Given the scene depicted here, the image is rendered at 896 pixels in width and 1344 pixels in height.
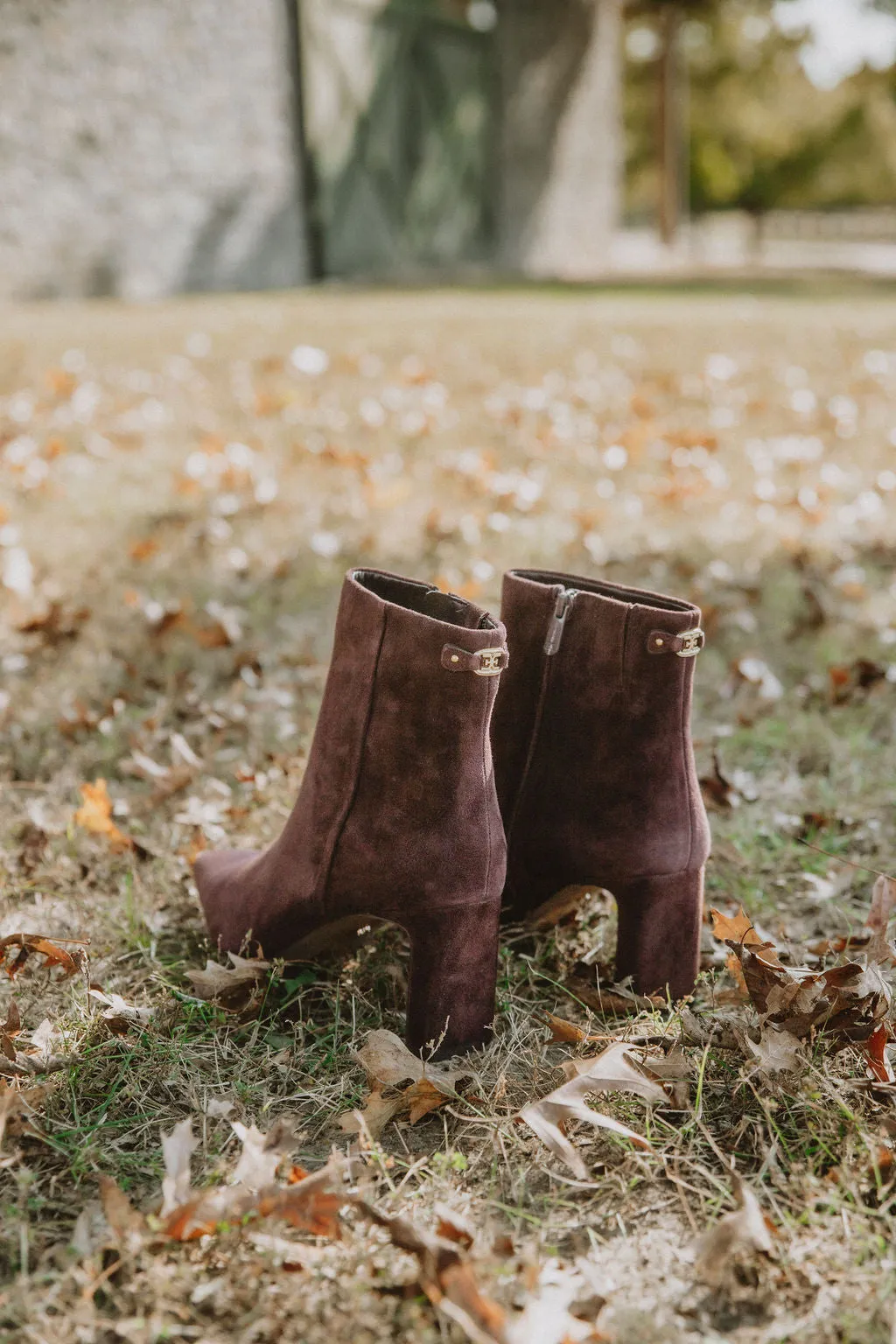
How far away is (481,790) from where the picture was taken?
1.41 metres

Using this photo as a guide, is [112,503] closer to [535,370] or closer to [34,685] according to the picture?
[34,685]

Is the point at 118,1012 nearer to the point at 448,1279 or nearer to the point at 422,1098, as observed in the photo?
the point at 422,1098

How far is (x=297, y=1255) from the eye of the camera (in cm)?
115

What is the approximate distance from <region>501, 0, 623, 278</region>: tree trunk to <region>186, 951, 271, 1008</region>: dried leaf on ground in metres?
12.8

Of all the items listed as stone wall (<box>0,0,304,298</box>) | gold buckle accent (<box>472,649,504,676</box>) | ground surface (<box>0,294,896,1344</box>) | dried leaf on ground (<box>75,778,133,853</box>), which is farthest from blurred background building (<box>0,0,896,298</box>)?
gold buckle accent (<box>472,649,504,676</box>)

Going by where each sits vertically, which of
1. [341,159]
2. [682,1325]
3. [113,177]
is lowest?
[682,1325]

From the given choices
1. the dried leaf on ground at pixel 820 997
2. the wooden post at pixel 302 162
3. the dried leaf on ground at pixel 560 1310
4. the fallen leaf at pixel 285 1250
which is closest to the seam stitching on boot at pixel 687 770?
the dried leaf on ground at pixel 820 997

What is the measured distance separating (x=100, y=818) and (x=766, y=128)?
3673 centimetres

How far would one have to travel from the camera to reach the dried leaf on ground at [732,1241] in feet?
3.74

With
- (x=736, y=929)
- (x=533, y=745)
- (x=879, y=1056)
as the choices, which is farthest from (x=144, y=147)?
(x=879, y=1056)

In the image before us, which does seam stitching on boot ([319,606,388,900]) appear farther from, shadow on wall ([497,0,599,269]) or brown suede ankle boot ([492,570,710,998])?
shadow on wall ([497,0,599,269])

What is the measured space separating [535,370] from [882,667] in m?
3.61

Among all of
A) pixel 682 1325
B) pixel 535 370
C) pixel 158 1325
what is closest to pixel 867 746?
pixel 682 1325

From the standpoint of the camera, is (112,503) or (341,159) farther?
(341,159)
